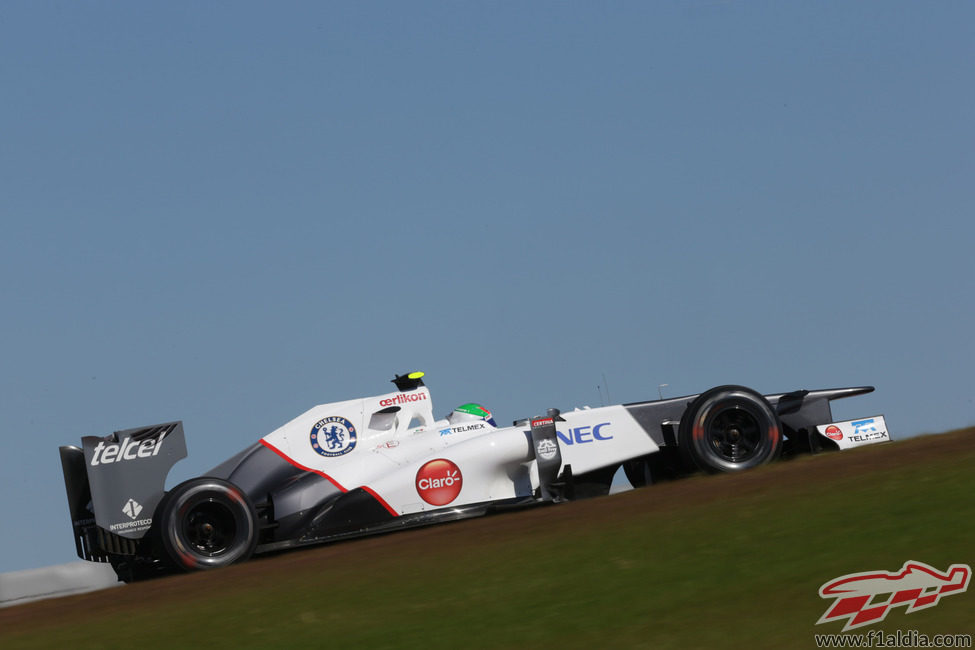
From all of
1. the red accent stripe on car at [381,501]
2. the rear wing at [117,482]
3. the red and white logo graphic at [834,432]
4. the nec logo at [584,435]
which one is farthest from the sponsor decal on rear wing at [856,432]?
the rear wing at [117,482]

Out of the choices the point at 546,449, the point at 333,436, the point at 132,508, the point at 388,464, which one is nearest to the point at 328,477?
the point at 333,436

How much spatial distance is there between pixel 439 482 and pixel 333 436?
1257 mm

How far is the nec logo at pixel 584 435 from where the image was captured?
1175 cm

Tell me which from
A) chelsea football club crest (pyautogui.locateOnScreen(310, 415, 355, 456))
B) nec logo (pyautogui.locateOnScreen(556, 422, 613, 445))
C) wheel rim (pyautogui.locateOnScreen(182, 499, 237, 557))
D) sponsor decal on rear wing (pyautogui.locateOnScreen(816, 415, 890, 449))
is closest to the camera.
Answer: wheel rim (pyautogui.locateOnScreen(182, 499, 237, 557))

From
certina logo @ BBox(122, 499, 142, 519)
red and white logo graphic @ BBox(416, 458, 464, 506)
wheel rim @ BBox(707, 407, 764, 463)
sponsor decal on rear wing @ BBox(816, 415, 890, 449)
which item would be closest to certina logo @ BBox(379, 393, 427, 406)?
red and white logo graphic @ BBox(416, 458, 464, 506)

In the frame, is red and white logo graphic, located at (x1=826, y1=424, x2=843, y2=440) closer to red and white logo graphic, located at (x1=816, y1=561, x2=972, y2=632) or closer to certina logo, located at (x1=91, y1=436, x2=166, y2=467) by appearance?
red and white logo graphic, located at (x1=816, y1=561, x2=972, y2=632)

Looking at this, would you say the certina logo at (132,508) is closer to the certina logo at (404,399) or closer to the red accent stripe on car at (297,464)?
the red accent stripe on car at (297,464)

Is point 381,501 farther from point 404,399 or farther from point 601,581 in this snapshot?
point 601,581

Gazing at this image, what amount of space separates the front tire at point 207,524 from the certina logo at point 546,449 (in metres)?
2.89

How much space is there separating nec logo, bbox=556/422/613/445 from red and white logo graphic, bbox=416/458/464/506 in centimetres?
123

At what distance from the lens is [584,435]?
11797 mm

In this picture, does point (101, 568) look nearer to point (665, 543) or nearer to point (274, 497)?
point (274, 497)

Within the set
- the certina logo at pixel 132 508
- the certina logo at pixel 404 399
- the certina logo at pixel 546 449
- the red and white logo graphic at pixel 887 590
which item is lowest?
the red and white logo graphic at pixel 887 590

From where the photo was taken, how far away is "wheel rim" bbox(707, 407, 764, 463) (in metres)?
11.6
